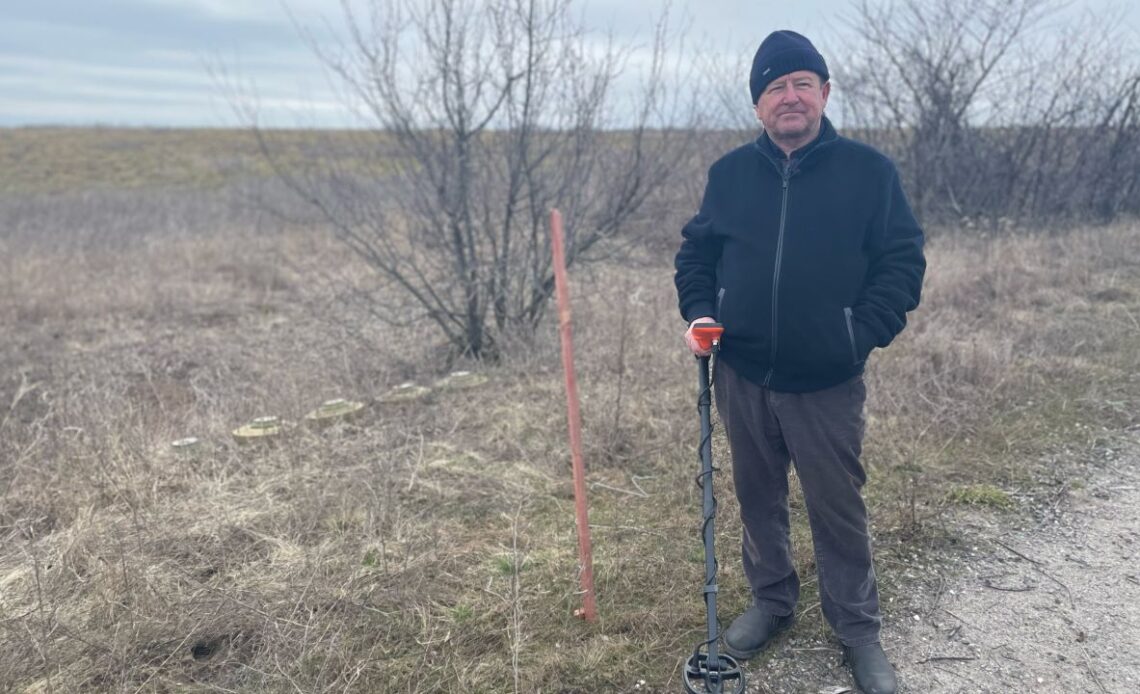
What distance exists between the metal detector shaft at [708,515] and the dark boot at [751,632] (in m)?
0.25

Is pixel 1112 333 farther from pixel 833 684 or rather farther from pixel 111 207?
pixel 111 207

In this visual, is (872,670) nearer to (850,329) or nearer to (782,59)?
(850,329)

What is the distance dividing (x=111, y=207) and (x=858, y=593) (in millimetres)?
20152

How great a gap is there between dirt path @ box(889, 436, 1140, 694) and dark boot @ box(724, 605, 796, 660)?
0.43 meters

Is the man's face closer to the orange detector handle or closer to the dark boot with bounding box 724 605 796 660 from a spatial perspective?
the orange detector handle

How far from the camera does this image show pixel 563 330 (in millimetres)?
2756

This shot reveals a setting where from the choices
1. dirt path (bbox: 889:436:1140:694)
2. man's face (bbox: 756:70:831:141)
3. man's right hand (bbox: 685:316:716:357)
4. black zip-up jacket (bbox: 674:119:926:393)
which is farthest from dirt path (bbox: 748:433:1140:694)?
man's face (bbox: 756:70:831:141)

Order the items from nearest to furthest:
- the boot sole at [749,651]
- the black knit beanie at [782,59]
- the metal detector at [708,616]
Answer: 1. the black knit beanie at [782,59]
2. the metal detector at [708,616]
3. the boot sole at [749,651]

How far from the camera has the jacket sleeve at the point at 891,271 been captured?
2350 mm

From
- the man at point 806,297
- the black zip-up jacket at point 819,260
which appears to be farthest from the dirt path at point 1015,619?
the black zip-up jacket at point 819,260

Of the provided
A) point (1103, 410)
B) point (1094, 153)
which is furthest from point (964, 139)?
point (1103, 410)

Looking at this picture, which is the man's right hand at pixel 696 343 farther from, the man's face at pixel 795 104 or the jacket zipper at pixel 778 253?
the man's face at pixel 795 104

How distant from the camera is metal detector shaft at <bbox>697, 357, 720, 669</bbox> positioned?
97.8 inches

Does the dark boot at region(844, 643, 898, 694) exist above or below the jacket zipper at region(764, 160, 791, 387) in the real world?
below
